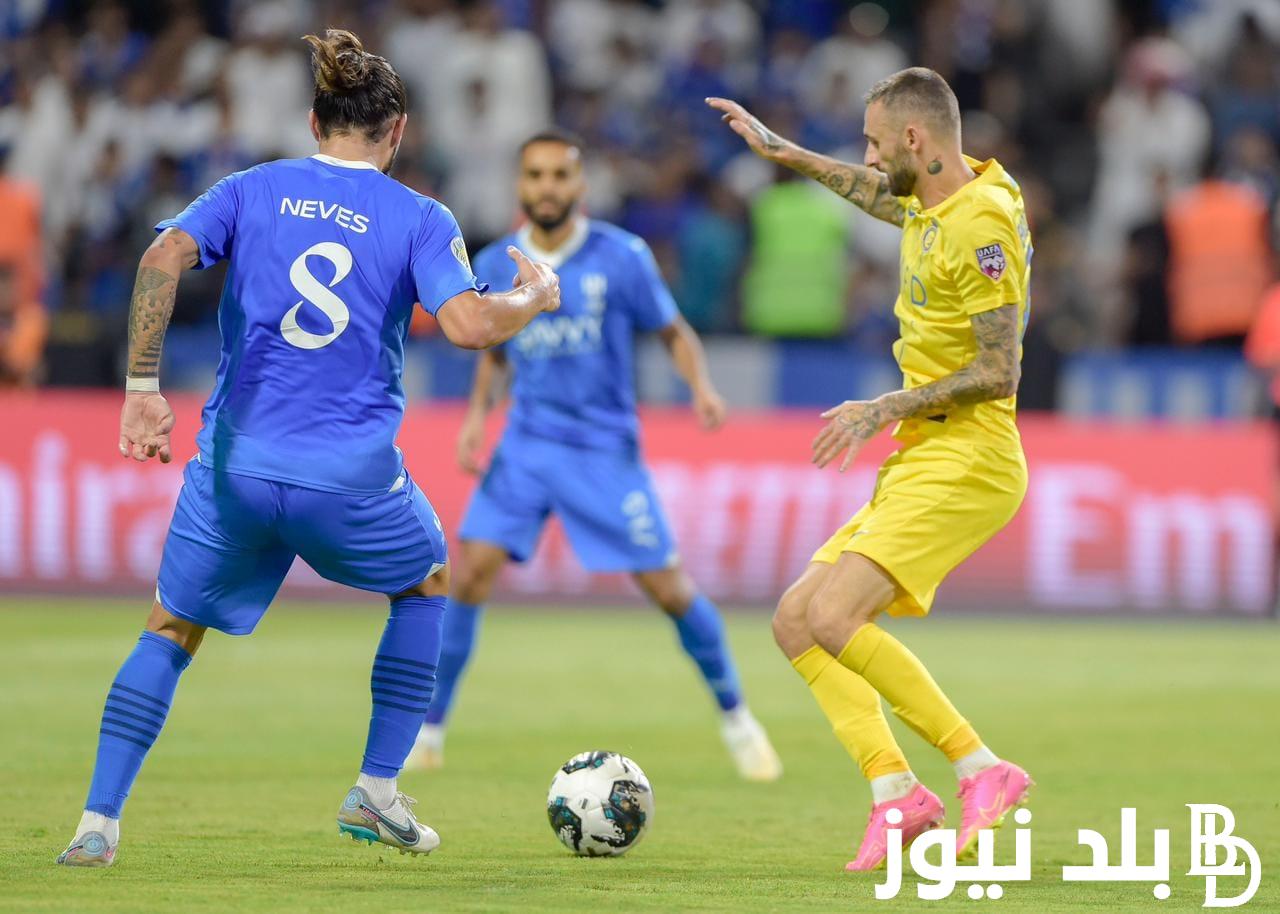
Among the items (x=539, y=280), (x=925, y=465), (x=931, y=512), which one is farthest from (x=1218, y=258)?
(x=539, y=280)

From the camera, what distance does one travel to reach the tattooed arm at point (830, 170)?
7605mm

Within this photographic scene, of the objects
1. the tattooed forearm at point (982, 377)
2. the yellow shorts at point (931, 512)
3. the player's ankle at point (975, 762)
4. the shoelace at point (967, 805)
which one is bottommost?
the shoelace at point (967, 805)

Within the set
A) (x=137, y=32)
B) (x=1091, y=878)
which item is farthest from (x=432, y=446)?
(x=1091, y=878)

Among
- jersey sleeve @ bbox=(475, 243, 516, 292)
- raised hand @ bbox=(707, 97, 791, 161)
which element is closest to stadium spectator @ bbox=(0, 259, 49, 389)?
jersey sleeve @ bbox=(475, 243, 516, 292)

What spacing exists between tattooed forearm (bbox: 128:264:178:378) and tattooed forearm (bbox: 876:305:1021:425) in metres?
2.28

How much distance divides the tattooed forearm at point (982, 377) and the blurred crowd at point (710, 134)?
10579mm

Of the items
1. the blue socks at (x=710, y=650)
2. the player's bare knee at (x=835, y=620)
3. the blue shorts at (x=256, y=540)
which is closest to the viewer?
the blue shorts at (x=256, y=540)

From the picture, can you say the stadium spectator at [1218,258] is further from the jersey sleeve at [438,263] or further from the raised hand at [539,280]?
the jersey sleeve at [438,263]

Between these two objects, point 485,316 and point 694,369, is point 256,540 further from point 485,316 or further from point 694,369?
point 694,369

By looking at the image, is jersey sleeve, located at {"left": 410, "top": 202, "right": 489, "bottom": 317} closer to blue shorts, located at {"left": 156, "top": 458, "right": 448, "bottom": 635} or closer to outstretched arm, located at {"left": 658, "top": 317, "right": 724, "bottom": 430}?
blue shorts, located at {"left": 156, "top": 458, "right": 448, "bottom": 635}

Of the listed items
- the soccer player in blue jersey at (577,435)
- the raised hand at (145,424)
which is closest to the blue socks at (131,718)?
the raised hand at (145,424)

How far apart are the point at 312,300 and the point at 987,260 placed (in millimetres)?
2166

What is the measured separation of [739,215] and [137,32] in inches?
270

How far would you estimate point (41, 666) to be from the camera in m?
12.7
